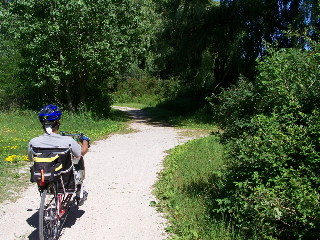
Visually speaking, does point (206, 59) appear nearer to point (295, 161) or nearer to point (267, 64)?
point (267, 64)

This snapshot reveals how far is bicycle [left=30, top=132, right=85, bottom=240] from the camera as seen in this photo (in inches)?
152

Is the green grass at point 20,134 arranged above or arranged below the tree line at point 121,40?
below

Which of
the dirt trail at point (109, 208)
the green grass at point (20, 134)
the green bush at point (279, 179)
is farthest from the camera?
the green grass at point (20, 134)

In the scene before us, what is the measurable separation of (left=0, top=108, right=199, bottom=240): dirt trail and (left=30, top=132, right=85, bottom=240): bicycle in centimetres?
52

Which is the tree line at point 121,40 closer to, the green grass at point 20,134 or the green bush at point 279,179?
the green grass at point 20,134

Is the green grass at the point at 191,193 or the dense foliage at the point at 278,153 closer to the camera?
the dense foliage at the point at 278,153

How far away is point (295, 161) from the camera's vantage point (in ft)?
12.6

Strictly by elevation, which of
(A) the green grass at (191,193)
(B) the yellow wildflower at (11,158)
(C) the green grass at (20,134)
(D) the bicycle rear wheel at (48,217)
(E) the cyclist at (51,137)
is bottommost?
(C) the green grass at (20,134)

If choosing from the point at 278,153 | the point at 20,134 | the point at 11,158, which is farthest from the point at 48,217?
the point at 20,134

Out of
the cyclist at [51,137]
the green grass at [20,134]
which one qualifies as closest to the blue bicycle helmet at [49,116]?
the cyclist at [51,137]

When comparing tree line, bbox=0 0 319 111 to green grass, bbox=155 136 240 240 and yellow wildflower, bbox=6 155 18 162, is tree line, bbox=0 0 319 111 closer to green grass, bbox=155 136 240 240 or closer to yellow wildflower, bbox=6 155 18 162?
green grass, bbox=155 136 240 240

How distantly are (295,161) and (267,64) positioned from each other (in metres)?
1.69

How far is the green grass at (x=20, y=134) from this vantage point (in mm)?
6953

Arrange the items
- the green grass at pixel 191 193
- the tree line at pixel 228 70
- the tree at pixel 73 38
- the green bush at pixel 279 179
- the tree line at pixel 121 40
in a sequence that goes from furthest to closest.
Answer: the tree line at pixel 121 40 < the tree at pixel 73 38 < the green grass at pixel 191 193 < the tree line at pixel 228 70 < the green bush at pixel 279 179
